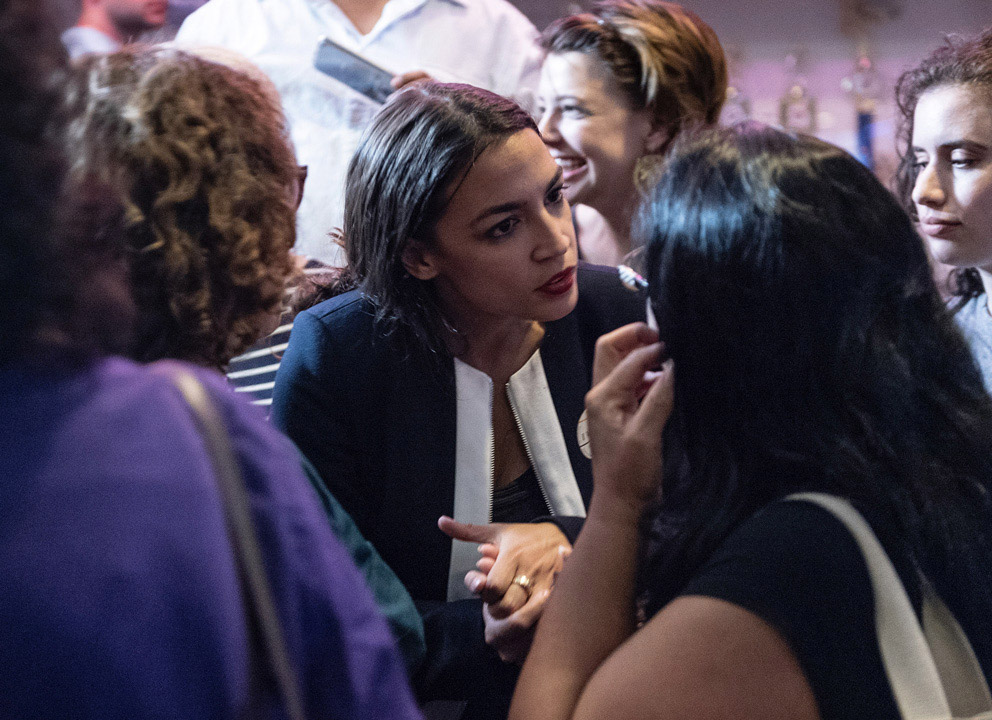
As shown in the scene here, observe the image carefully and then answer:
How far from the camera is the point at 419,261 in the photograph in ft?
5.22

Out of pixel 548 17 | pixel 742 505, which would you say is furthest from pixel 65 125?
pixel 548 17

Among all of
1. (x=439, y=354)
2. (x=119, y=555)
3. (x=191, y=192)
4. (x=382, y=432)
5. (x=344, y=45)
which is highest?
(x=344, y=45)

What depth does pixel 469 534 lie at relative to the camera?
1.36 m

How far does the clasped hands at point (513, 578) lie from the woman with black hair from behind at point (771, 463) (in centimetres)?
31

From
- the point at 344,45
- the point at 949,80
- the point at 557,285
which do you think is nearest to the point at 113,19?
the point at 344,45

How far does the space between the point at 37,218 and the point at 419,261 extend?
1028 millimetres

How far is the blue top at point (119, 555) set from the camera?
1.79 feet

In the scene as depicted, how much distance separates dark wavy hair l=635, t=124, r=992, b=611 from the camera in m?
0.88

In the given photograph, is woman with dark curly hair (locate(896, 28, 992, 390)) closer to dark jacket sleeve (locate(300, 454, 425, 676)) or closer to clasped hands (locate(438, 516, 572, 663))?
clasped hands (locate(438, 516, 572, 663))

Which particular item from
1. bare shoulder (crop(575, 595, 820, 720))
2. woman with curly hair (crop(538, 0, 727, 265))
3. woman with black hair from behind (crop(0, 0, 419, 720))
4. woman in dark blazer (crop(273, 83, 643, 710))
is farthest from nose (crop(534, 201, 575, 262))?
woman with black hair from behind (crop(0, 0, 419, 720))

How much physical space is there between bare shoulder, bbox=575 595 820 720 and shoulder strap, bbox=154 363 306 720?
0.34 m

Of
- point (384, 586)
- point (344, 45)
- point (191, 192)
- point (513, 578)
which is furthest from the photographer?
point (344, 45)

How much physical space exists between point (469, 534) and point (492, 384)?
0.30m

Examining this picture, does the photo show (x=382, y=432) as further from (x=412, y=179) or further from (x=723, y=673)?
(x=723, y=673)
